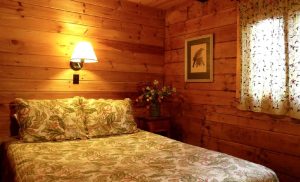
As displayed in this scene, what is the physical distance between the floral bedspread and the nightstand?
0.86 m

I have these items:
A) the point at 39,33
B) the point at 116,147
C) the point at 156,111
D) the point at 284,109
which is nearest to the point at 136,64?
the point at 156,111

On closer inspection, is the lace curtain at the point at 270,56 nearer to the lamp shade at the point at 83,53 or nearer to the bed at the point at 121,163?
the bed at the point at 121,163

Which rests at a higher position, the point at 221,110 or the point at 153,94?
the point at 153,94

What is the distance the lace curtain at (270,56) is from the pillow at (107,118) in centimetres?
116

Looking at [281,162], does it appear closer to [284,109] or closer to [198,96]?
[284,109]

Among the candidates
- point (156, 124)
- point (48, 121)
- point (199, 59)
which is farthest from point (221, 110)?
point (48, 121)

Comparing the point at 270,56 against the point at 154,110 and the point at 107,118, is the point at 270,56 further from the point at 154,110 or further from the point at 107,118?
the point at 107,118

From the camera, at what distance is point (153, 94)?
3209 millimetres

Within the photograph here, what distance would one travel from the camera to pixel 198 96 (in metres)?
3.14

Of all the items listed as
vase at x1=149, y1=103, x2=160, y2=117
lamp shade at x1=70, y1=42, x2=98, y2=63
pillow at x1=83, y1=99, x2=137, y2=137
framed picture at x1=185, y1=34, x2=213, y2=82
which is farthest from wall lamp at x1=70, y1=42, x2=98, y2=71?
framed picture at x1=185, y1=34, x2=213, y2=82

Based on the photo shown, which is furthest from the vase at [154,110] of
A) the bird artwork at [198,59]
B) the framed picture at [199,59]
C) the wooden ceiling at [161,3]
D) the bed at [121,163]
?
the wooden ceiling at [161,3]

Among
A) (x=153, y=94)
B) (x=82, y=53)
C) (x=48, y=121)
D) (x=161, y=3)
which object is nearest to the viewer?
(x=48, y=121)

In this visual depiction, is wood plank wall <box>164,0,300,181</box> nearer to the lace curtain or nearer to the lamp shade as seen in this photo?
the lace curtain

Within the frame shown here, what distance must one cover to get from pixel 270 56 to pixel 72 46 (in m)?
2.01
